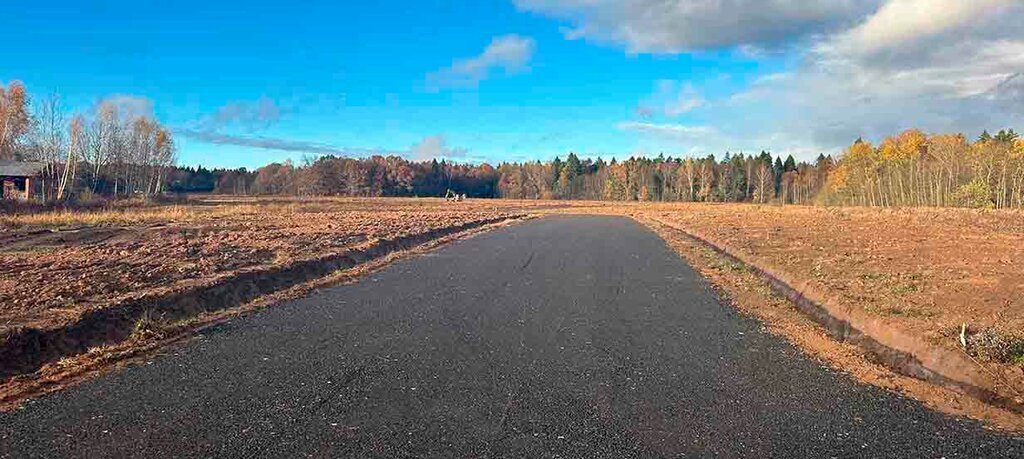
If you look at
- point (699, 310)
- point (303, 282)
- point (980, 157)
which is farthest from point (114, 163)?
point (980, 157)

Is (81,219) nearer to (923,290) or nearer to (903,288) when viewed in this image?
(903,288)

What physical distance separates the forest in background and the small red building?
1.63 meters

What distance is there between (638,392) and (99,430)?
4.41 m

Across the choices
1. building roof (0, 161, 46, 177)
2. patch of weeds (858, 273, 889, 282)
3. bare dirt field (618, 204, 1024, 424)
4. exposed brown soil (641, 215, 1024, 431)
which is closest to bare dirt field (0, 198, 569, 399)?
exposed brown soil (641, 215, 1024, 431)

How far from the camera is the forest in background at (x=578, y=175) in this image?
65562mm

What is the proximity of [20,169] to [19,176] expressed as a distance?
156 cm

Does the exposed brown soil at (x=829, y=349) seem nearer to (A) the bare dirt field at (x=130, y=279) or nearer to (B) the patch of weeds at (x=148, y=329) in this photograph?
(B) the patch of weeds at (x=148, y=329)

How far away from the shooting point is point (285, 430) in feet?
16.1

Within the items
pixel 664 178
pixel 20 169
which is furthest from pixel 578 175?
pixel 20 169

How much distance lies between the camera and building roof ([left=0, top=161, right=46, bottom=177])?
5472 centimetres

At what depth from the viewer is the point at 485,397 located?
228 inches

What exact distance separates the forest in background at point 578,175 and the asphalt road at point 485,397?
169 feet

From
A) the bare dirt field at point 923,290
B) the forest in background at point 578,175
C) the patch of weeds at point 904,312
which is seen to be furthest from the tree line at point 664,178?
the patch of weeds at point 904,312

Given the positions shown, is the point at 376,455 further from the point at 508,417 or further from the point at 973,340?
the point at 973,340
